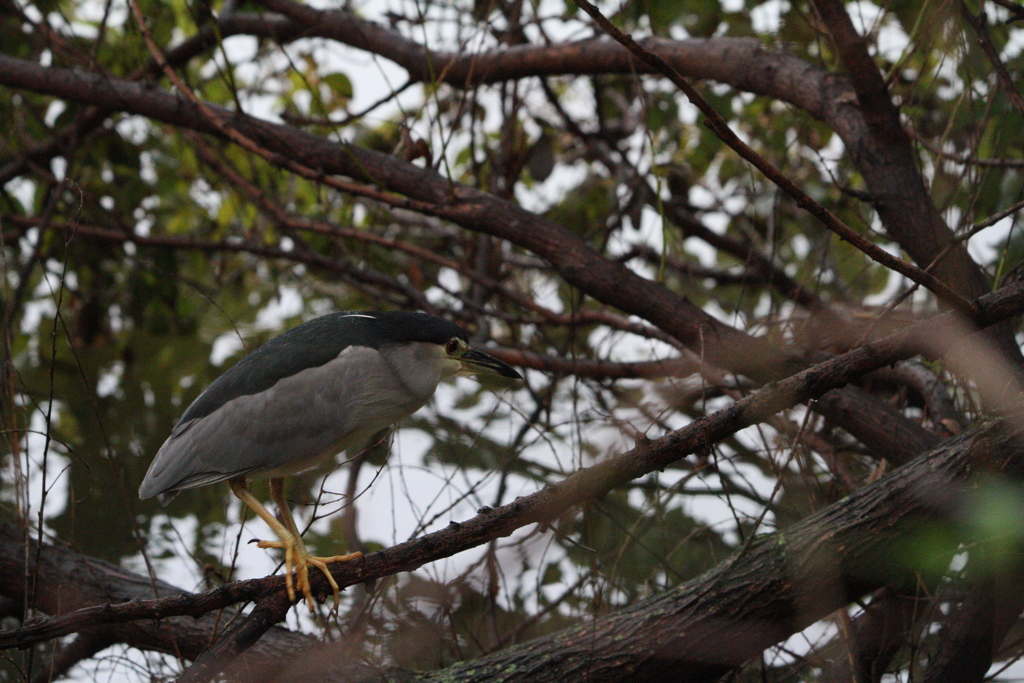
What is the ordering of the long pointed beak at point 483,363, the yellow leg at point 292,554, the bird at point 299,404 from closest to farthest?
the yellow leg at point 292,554, the bird at point 299,404, the long pointed beak at point 483,363

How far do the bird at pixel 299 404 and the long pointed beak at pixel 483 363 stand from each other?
5 centimetres

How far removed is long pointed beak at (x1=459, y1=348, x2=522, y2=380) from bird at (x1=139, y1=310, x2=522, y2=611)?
0.17 feet

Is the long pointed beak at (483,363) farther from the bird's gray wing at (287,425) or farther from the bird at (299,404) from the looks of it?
the bird's gray wing at (287,425)

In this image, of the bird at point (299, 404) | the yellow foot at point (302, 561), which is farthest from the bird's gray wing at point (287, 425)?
the yellow foot at point (302, 561)

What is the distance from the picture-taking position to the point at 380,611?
254 centimetres

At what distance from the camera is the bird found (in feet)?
7.63

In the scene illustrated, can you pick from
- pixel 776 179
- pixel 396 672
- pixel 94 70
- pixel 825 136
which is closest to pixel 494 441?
pixel 396 672

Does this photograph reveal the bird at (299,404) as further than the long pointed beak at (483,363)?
No

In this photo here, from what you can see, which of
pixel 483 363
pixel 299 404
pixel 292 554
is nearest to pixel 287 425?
pixel 299 404

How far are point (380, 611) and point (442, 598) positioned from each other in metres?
0.27

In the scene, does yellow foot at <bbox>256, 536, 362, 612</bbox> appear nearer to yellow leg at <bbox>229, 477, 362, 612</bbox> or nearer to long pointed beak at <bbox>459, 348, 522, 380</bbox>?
yellow leg at <bbox>229, 477, 362, 612</bbox>

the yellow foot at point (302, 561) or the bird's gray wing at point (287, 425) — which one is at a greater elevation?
the bird's gray wing at point (287, 425)

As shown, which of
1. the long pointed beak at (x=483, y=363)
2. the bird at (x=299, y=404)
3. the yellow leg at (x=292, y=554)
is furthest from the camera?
the long pointed beak at (x=483, y=363)

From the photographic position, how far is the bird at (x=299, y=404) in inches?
91.5
